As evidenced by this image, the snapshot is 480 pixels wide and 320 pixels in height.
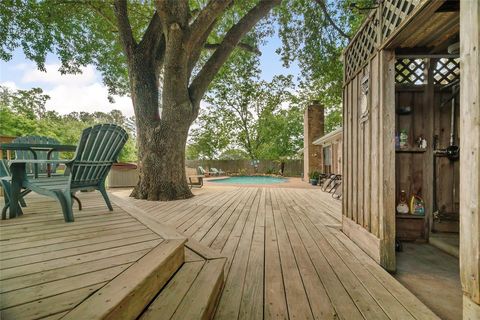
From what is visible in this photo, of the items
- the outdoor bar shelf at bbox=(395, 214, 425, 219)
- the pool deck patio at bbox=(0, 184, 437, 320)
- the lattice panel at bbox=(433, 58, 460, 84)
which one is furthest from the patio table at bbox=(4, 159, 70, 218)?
the lattice panel at bbox=(433, 58, 460, 84)

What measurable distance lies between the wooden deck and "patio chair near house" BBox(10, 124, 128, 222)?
109cm

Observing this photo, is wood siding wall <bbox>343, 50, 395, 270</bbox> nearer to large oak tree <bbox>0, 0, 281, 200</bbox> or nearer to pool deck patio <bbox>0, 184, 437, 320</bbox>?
pool deck patio <bbox>0, 184, 437, 320</bbox>

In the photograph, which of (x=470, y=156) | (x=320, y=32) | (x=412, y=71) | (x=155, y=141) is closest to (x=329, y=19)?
(x=320, y=32)

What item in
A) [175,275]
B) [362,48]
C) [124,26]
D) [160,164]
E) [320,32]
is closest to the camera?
[175,275]

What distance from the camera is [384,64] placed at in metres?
1.90

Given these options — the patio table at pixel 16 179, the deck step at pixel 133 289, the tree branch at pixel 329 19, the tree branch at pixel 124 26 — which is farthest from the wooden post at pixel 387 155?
the tree branch at pixel 124 26

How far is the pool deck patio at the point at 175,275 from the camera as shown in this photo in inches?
34.6

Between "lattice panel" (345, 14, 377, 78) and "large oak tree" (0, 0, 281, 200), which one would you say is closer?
"lattice panel" (345, 14, 377, 78)

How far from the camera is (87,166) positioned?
211 cm

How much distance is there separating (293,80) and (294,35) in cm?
1141

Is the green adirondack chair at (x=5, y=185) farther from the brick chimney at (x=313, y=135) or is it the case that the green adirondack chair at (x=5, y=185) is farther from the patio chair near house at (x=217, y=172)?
the patio chair near house at (x=217, y=172)

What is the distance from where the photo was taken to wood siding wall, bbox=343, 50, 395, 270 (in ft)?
6.07

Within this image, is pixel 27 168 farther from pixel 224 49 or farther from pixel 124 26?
pixel 224 49

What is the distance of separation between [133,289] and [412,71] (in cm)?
347
